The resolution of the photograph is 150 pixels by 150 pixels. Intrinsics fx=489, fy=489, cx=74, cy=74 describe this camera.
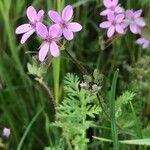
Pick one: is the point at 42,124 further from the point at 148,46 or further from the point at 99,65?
the point at 148,46

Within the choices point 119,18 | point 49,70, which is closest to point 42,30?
point 119,18

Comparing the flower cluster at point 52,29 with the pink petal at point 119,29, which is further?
the pink petal at point 119,29

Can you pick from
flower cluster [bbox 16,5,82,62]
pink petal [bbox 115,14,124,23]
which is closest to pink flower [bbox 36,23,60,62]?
flower cluster [bbox 16,5,82,62]

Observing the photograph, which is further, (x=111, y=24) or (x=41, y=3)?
(x=41, y=3)

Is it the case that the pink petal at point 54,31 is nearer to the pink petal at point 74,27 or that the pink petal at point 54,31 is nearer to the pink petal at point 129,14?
the pink petal at point 74,27

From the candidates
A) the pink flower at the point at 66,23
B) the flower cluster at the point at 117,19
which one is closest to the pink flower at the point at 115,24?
the flower cluster at the point at 117,19

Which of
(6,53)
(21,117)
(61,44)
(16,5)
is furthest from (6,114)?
(61,44)
